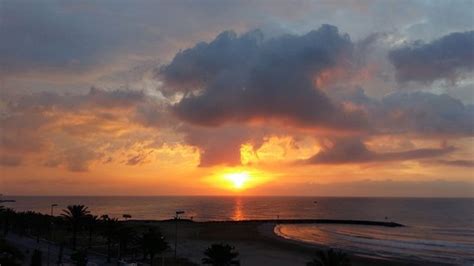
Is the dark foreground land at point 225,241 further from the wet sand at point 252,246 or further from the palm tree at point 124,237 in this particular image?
the palm tree at point 124,237

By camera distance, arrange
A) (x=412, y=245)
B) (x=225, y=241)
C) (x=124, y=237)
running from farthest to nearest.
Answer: (x=225, y=241), (x=412, y=245), (x=124, y=237)

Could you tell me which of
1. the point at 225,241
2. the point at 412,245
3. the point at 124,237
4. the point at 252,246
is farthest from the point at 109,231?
the point at 412,245

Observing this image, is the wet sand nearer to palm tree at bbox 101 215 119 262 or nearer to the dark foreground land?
the dark foreground land

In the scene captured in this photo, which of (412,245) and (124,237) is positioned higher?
(124,237)

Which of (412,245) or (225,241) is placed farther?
(225,241)

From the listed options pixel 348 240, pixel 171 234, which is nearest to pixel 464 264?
pixel 348 240

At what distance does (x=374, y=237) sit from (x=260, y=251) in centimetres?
4326

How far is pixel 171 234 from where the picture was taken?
11431 cm

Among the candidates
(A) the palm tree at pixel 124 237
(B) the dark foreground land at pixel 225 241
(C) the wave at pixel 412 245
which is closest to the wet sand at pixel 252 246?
(B) the dark foreground land at pixel 225 241

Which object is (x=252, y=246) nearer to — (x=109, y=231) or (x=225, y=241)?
(x=225, y=241)

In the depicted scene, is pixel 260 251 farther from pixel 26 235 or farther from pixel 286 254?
pixel 26 235

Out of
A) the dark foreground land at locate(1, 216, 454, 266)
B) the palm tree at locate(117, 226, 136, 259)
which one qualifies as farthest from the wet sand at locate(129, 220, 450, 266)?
the palm tree at locate(117, 226, 136, 259)

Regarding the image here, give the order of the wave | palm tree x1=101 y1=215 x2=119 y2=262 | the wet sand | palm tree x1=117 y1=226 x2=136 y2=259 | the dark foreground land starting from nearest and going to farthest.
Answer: palm tree x1=117 y1=226 x2=136 y2=259 → palm tree x1=101 y1=215 x2=119 y2=262 → the dark foreground land → the wet sand → the wave

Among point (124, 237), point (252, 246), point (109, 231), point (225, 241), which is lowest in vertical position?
point (252, 246)
